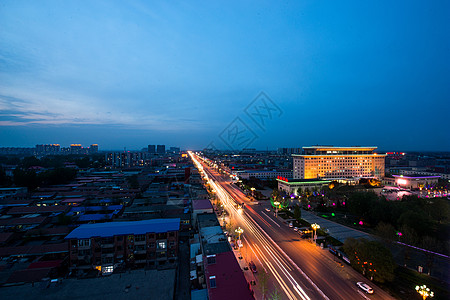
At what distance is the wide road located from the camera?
10.6 meters

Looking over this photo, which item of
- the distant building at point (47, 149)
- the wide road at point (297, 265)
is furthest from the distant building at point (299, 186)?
the distant building at point (47, 149)

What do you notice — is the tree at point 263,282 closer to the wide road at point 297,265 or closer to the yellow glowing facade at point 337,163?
the wide road at point 297,265

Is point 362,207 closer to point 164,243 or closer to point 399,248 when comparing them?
point 399,248

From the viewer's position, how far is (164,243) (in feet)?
47.5

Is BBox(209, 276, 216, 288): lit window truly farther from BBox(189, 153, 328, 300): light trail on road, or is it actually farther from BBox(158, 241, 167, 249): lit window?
BBox(158, 241, 167, 249): lit window

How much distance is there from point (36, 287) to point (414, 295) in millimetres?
18016

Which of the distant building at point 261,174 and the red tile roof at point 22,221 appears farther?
the distant building at point 261,174

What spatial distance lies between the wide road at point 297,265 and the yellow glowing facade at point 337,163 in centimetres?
2731

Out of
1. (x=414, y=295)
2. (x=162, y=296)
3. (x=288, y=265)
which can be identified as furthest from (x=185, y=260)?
(x=414, y=295)

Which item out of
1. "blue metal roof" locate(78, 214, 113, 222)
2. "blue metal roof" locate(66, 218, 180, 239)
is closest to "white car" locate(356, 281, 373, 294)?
"blue metal roof" locate(66, 218, 180, 239)

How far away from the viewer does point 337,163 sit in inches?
1817

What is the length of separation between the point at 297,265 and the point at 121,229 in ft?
39.9

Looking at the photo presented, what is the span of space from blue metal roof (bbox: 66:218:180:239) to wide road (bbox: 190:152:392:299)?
649 cm

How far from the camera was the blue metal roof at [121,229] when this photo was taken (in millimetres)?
13961
